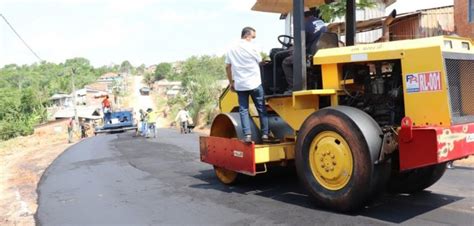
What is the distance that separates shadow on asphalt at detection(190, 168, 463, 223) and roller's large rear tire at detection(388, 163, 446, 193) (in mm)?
96

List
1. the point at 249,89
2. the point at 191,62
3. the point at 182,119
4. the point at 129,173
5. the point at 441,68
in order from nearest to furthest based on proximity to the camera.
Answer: the point at 441,68 → the point at 249,89 → the point at 129,173 → the point at 182,119 → the point at 191,62

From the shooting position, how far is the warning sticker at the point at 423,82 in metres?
4.95

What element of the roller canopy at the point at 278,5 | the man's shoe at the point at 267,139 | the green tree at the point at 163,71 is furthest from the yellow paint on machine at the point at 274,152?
the green tree at the point at 163,71

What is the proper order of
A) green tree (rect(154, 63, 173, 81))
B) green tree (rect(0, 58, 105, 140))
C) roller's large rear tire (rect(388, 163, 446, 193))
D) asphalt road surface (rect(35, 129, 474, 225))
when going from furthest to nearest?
green tree (rect(154, 63, 173, 81))
green tree (rect(0, 58, 105, 140))
roller's large rear tire (rect(388, 163, 446, 193))
asphalt road surface (rect(35, 129, 474, 225))

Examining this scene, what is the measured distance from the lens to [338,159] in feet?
17.6

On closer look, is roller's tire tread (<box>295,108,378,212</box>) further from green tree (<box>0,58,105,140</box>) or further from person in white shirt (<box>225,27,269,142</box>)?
green tree (<box>0,58,105,140</box>)

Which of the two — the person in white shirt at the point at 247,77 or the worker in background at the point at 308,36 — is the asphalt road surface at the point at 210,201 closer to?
the person in white shirt at the point at 247,77

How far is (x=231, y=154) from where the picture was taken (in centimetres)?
679

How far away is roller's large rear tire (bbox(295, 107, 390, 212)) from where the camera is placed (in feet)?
16.5

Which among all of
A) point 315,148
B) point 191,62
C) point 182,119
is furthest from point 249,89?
point 191,62

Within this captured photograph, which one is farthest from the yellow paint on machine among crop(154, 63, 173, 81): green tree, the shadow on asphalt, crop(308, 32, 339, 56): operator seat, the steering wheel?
crop(154, 63, 173, 81): green tree

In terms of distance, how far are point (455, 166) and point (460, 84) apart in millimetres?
3505

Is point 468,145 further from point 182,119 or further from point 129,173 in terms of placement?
point 182,119

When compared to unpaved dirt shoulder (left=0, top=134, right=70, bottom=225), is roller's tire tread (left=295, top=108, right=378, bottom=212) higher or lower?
higher
